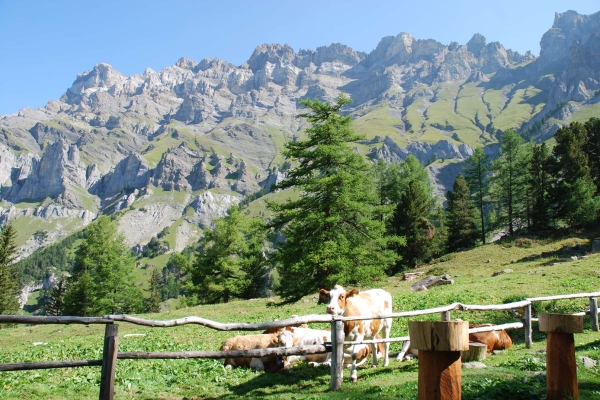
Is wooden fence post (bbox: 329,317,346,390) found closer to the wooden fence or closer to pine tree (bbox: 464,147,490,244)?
the wooden fence

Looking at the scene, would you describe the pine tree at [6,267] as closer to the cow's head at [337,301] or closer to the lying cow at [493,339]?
the cow's head at [337,301]


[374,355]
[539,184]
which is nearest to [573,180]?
[539,184]

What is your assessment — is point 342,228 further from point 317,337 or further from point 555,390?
point 555,390

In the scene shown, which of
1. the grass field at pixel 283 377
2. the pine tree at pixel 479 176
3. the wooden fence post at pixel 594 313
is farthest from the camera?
the pine tree at pixel 479 176

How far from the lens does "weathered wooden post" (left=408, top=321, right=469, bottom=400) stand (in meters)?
3.11

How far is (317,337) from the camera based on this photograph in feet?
39.5

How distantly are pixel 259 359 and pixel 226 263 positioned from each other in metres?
34.4

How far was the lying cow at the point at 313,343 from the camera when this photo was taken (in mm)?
11018

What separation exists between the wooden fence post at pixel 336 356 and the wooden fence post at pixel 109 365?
14.4 ft

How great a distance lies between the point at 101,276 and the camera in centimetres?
4819

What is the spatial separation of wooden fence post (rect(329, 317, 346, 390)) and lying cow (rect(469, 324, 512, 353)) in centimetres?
438

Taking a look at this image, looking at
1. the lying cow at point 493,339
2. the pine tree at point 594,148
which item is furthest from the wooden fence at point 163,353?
the pine tree at point 594,148

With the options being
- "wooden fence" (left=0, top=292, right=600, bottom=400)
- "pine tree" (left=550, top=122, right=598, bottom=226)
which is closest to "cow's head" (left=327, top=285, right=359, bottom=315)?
"wooden fence" (left=0, top=292, right=600, bottom=400)

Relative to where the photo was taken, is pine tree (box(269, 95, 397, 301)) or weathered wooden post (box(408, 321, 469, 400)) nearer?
weathered wooden post (box(408, 321, 469, 400))
